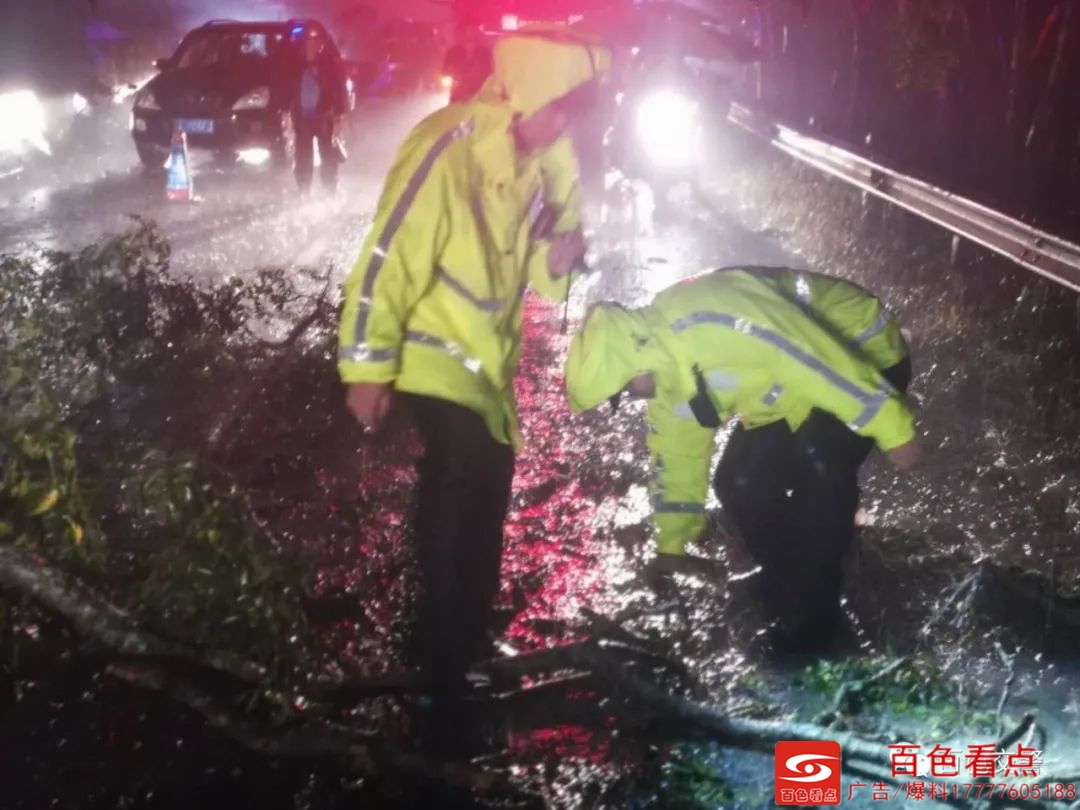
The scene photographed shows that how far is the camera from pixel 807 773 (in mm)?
2756

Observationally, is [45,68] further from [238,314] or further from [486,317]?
[486,317]

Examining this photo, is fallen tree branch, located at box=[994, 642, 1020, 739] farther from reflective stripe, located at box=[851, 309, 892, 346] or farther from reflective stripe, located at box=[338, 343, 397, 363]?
reflective stripe, located at box=[338, 343, 397, 363]

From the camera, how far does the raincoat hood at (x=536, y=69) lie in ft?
9.55

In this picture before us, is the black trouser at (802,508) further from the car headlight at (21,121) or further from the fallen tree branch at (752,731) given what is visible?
the car headlight at (21,121)

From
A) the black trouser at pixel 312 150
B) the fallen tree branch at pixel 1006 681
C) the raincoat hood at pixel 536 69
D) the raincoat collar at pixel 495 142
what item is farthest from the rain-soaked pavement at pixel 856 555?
the black trouser at pixel 312 150

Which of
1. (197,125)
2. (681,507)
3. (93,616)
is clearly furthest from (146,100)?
(681,507)

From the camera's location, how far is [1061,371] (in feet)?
16.0

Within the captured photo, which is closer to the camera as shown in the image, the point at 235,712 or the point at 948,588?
the point at 235,712

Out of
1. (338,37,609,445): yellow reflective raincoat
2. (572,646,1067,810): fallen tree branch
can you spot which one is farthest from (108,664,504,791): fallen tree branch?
(338,37,609,445): yellow reflective raincoat

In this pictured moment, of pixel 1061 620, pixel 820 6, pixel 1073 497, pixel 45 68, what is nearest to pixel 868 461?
pixel 1073 497

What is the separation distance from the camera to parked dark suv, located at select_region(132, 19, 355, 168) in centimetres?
1044

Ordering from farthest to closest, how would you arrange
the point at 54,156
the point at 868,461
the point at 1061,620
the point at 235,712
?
the point at 54,156, the point at 868,461, the point at 1061,620, the point at 235,712

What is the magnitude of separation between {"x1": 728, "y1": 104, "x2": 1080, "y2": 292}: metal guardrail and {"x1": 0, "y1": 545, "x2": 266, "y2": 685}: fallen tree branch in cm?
387

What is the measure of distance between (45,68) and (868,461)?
40.8 ft
